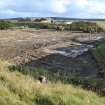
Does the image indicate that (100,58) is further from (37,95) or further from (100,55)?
(37,95)

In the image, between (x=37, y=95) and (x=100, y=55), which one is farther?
(x=100, y=55)

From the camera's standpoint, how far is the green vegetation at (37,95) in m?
9.02

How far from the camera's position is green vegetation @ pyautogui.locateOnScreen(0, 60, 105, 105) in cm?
902

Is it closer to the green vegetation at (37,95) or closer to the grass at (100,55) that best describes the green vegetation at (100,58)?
the grass at (100,55)

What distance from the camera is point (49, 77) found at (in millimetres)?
14141

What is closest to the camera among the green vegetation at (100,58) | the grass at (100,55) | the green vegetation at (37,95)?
the green vegetation at (37,95)

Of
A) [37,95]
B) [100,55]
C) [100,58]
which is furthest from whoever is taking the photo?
[100,55]

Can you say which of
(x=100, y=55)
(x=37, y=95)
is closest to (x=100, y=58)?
(x=100, y=55)

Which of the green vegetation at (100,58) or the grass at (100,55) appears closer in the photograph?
the green vegetation at (100,58)

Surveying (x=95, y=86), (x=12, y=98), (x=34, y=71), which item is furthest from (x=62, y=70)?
(x=12, y=98)

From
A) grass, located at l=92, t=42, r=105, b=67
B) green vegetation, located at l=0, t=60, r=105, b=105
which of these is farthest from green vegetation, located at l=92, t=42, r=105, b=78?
green vegetation, located at l=0, t=60, r=105, b=105

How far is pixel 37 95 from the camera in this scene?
31.8ft

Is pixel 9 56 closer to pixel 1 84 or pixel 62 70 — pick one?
pixel 62 70

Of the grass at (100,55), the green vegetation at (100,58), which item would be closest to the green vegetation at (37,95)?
the green vegetation at (100,58)
